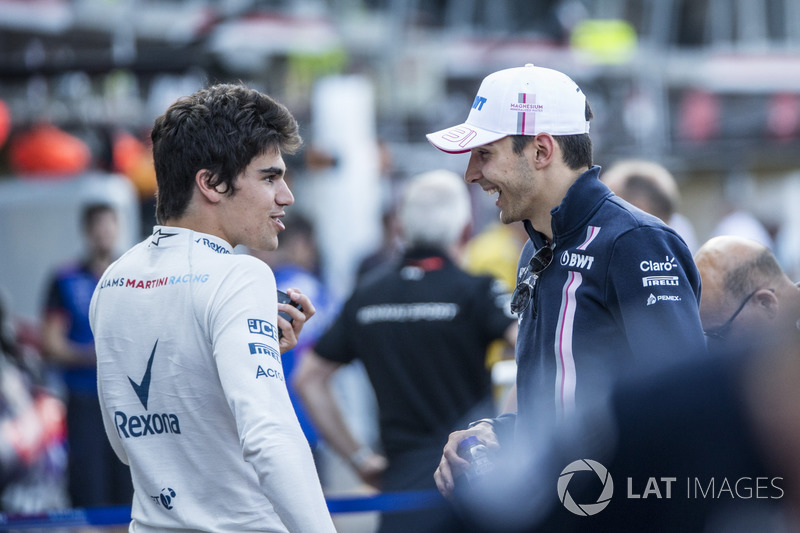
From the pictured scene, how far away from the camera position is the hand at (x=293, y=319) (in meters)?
2.36

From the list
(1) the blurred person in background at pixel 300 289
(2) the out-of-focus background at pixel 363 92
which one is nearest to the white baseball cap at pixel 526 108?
(2) the out-of-focus background at pixel 363 92

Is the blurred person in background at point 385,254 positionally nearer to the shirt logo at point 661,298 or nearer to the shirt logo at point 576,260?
the shirt logo at point 576,260

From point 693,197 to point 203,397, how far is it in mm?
25241

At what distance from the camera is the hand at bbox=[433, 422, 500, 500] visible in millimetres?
2346

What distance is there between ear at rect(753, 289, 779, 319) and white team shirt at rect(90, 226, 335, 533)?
1430 millimetres

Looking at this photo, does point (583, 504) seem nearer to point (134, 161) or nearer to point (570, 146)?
point (570, 146)

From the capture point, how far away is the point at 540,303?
2.42 metres

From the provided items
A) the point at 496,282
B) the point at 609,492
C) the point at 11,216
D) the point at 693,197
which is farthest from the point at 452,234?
the point at 693,197

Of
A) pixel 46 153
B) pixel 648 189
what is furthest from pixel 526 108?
pixel 46 153

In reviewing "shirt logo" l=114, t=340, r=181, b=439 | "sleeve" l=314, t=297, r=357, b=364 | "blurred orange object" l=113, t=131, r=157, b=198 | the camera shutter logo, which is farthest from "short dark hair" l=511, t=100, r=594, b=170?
"blurred orange object" l=113, t=131, r=157, b=198

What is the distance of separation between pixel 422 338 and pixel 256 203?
6.98 ft

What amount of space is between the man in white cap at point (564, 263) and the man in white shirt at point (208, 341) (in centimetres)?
49

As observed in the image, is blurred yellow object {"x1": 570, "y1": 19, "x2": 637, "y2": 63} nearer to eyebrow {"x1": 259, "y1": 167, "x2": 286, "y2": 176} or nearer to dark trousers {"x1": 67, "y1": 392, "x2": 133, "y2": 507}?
dark trousers {"x1": 67, "y1": 392, "x2": 133, "y2": 507}

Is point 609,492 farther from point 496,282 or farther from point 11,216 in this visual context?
point 11,216
